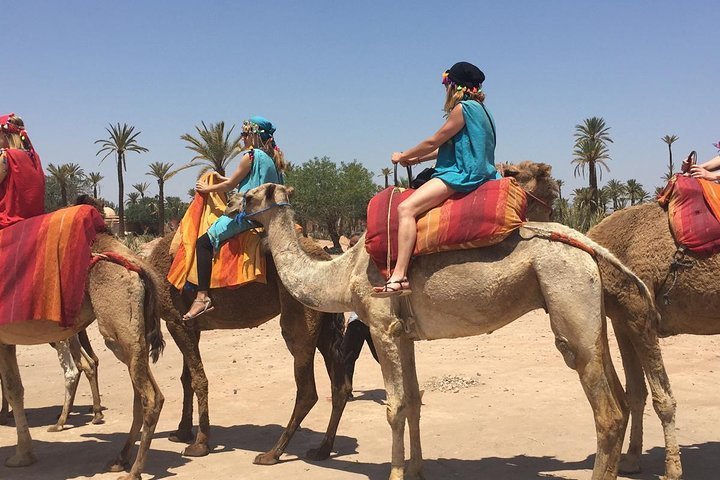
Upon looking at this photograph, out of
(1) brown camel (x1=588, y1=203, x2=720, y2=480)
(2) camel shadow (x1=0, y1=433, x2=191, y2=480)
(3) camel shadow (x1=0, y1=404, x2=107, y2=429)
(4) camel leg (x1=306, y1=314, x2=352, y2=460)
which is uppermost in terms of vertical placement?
(1) brown camel (x1=588, y1=203, x2=720, y2=480)

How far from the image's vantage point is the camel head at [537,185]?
5902 mm

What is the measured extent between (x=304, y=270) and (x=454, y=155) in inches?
65.9

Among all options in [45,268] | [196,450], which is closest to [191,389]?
[196,450]

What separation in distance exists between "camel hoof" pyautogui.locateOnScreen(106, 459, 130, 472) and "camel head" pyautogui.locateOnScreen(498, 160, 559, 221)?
4.43 meters

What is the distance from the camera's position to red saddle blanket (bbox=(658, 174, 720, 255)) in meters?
5.27

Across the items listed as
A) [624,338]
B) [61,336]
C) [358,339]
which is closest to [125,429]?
[61,336]

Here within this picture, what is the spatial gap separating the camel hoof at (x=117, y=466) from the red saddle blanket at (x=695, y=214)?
5.34 m

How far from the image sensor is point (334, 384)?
266 inches

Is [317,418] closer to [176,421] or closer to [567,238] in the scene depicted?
[176,421]

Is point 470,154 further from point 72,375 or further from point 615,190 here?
point 615,190

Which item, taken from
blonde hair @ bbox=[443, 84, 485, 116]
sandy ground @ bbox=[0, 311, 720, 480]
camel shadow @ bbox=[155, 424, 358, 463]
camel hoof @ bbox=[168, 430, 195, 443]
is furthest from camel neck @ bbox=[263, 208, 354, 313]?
camel hoof @ bbox=[168, 430, 195, 443]

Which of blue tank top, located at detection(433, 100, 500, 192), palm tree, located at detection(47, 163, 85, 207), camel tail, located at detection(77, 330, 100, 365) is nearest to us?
blue tank top, located at detection(433, 100, 500, 192)

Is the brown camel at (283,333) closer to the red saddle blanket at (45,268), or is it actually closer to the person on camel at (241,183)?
the person on camel at (241,183)

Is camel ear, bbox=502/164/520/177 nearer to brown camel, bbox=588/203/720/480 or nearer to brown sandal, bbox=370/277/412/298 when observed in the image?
brown camel, bbox=588/203/720/480
